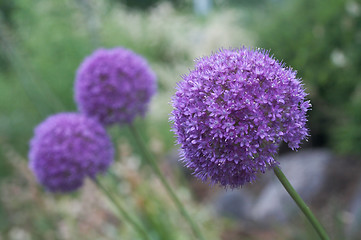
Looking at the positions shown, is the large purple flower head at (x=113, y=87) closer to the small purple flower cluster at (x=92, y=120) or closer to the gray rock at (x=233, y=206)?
the small purple flower cluster at (x=92, y=120)

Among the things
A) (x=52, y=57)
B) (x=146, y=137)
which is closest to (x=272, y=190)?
(x=146, y=137)

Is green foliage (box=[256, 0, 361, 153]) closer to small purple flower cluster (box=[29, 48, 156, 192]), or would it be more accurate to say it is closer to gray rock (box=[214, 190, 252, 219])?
gray rock (box=[214, 190, 252, 219])

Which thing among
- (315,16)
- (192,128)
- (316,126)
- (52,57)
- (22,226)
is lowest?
(192,128)

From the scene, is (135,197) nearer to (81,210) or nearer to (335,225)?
(81,210)

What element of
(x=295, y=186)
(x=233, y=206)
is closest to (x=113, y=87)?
(x=295, y=186)

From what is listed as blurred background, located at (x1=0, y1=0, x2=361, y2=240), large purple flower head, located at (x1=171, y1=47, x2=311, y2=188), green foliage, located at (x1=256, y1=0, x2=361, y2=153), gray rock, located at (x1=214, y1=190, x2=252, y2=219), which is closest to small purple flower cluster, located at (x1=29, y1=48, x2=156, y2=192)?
blurred background, located at (x1=0, y1=0, x2=361, y2=240)

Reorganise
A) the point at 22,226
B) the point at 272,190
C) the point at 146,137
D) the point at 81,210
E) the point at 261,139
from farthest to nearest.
Result: 1. the point at 146,137
2. the point at 22,226
3. the point at 272,190
4. the point at 81,210
5. the point at 261,139
